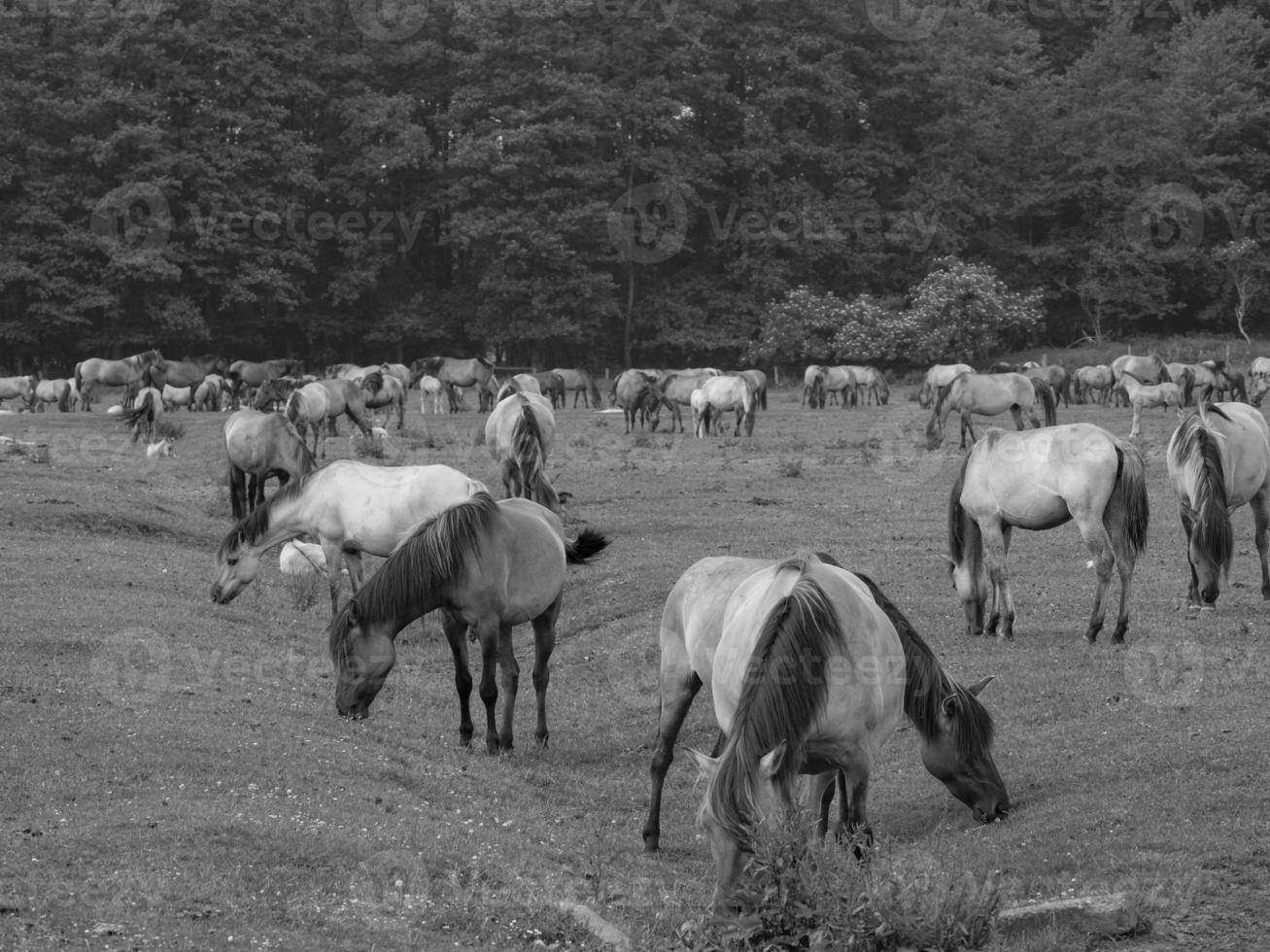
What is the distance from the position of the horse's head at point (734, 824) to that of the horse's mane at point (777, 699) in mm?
10

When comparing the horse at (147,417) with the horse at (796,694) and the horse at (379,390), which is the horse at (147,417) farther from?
the horse at (796,694)

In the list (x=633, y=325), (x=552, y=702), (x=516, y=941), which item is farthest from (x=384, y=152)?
(x=516, y=941)

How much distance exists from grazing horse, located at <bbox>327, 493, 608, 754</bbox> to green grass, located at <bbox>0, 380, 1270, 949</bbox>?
367 millimetres

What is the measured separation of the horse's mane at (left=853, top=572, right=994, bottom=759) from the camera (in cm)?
845

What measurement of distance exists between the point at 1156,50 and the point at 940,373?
3040 centimetres

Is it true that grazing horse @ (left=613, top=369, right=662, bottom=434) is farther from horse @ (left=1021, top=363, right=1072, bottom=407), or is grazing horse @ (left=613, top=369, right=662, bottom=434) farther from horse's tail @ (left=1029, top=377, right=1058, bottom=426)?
horse @ (left=1021, top=363, right=1072, bottom=407)

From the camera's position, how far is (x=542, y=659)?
38.3 feet

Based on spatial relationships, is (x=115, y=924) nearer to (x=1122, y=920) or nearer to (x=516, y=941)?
(x=516, y=941)

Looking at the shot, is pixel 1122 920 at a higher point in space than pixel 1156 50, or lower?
lower

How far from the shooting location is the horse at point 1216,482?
545 inches

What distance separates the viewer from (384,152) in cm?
6006

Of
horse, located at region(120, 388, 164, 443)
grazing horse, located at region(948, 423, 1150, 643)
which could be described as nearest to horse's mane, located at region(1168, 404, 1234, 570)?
grazing horse, located at region(948, 423, 1150, 643)

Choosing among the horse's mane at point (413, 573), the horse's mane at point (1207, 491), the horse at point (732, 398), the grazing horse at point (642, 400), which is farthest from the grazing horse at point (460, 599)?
the grazing horse at point (642, 400)

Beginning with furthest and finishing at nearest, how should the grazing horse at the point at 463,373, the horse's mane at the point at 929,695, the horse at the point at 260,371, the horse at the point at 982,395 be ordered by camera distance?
1. the horse at the point at 260,371
2. the grazing horse at the point at 463,373
3. the horse at the point at 982,395
4. the horse's mane at the point at 929,695
